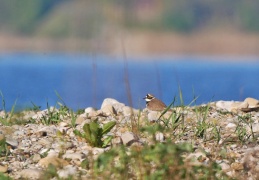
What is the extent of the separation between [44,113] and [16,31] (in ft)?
185

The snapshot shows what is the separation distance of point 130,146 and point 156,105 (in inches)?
59.5

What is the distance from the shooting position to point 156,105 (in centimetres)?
593

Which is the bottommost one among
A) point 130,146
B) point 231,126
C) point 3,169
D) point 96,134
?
point 3,169

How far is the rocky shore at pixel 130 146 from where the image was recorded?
12.5 ft

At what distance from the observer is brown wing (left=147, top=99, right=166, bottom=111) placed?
5852 mm

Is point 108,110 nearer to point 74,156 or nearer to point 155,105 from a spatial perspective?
point 155,105

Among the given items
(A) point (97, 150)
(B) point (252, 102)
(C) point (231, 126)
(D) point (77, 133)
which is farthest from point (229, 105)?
(A) point (97, 150)

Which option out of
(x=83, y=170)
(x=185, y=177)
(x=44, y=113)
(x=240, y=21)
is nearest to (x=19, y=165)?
(x=83, y=170)

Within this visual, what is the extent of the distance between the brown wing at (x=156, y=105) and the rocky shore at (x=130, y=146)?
138mm

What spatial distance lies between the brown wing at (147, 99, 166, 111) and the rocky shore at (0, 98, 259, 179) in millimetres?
138

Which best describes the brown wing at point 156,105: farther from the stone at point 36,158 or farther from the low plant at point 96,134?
the stone at point 36,158

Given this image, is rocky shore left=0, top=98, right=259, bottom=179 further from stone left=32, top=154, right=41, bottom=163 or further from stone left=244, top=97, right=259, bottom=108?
stone left=244, top=97, right=259, bottom=108

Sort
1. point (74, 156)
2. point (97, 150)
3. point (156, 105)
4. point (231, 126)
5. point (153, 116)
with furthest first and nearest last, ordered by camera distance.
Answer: point (156, 105)
point (153, 116)
point (231, 126)
point (97, 150)
point (74, 156)

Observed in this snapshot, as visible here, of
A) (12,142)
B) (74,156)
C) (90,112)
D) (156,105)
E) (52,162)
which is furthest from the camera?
(156,105)
